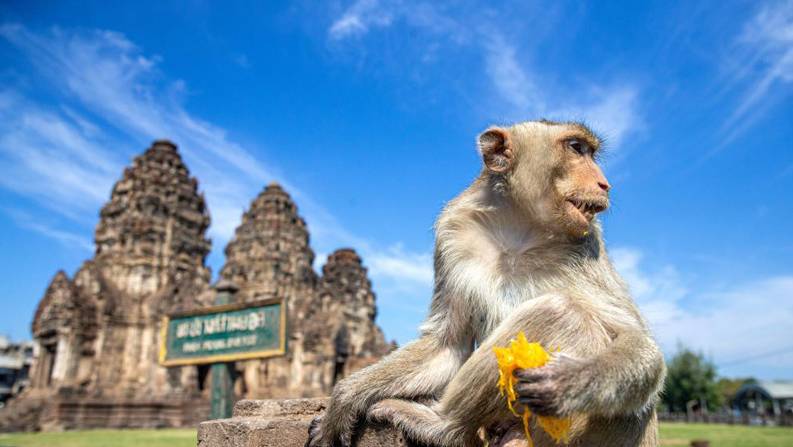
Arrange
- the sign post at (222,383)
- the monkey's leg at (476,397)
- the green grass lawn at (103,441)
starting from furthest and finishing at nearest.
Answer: the green grass lawn at (103,441), the sign post at (222,383), the monkey's leg at (476,397)

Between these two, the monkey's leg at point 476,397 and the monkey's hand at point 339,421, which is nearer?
the monkey's leg at point 476,397

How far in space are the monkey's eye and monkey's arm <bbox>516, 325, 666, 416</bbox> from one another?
0.97m

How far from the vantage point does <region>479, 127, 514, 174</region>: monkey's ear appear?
3029mm

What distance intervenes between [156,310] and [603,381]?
3051 cm

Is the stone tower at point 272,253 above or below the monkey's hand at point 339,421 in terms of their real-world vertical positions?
above

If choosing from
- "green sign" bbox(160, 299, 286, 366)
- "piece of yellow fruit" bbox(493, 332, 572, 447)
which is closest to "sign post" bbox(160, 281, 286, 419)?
"green sign" bbox(160, 299, 286, 366)

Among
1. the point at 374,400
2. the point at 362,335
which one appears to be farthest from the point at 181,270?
the point at 374,400

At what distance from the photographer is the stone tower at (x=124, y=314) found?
88.0 ft

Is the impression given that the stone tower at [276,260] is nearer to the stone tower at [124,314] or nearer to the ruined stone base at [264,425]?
the stone tower at [124,314]

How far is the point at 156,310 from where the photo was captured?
29.8 m

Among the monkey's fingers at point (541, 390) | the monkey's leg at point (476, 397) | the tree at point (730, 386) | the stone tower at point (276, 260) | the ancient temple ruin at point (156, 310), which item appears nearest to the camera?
the monkey's fingers at point (541, 390)

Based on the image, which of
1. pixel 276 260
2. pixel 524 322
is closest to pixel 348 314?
pixel 276 260

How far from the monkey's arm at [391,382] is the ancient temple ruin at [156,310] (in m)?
19.5

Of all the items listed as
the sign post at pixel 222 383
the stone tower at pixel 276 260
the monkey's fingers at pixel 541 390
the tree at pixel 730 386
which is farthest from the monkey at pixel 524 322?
the tree at pixel 730 386
